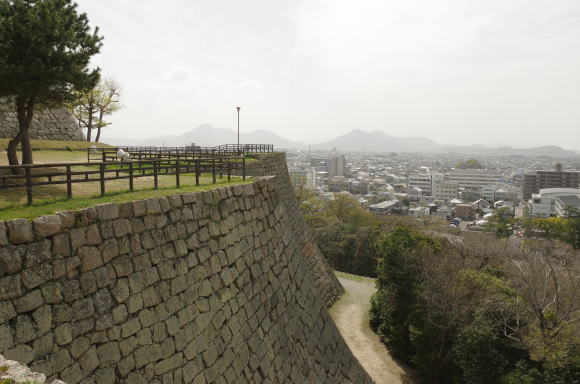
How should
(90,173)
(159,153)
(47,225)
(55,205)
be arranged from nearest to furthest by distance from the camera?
(47,225) < (55,205) < (90,173) < (159,153)

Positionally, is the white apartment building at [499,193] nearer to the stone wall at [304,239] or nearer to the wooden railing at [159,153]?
the wooden railing at [159,153]

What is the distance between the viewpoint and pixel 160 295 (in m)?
6.21

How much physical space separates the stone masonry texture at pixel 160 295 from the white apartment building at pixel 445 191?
144 metres

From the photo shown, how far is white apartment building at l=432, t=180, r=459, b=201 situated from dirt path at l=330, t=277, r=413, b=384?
129m

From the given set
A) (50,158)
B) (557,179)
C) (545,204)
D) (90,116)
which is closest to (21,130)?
(50,158)

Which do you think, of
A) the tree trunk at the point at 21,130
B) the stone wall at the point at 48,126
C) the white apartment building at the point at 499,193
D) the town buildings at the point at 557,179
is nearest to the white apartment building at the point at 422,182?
the white apartment building at the point at 499,193

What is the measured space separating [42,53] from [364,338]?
61.8 feet

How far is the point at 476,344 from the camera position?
1429 centimetres

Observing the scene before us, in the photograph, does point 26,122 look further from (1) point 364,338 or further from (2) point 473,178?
(2) point 473,178

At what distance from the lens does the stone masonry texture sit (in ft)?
15.0

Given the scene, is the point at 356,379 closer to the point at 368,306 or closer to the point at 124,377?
the point at 124,377

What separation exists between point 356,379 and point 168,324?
8684mm

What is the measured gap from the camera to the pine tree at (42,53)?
33.7ft

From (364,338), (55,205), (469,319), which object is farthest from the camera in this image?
(364,338)
